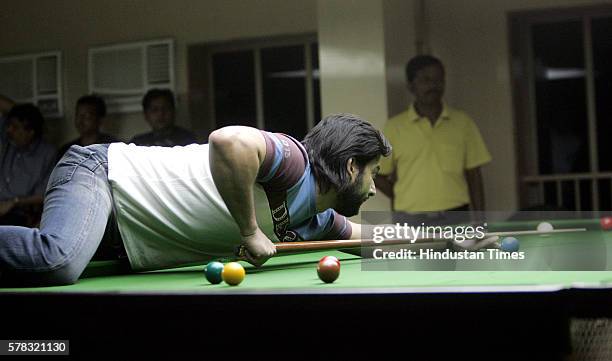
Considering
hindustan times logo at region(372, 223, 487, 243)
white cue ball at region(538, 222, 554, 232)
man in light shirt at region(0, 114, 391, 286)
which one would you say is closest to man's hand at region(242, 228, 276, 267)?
man in light shirt at region(0, 114, 391, 286)

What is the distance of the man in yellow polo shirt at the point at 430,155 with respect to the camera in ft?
17.4

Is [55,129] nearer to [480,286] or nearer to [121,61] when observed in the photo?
[121,61]

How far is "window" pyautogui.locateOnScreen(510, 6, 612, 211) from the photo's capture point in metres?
6.15

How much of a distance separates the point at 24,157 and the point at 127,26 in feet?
3.93

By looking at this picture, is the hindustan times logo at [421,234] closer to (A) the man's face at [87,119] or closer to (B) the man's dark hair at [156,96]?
(B) the man's dark hair at [156,96]

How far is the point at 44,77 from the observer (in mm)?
7211

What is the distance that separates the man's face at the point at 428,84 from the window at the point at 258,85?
1.46 meters

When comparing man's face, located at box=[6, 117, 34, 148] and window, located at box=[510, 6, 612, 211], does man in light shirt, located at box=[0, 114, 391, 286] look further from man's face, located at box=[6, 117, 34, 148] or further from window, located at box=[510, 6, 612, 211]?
man's face, located at box=[6, 117, 34, 148]

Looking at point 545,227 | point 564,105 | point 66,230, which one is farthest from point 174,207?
point 564,105

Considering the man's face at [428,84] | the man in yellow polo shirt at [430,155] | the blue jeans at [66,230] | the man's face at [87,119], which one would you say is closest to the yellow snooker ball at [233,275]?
the blue jeans at [66,230]

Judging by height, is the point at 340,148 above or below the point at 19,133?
below

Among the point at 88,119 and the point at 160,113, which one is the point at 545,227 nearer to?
the point at 160,113

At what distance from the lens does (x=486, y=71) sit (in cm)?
608

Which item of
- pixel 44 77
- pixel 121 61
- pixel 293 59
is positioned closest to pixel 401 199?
pixel 293 59
